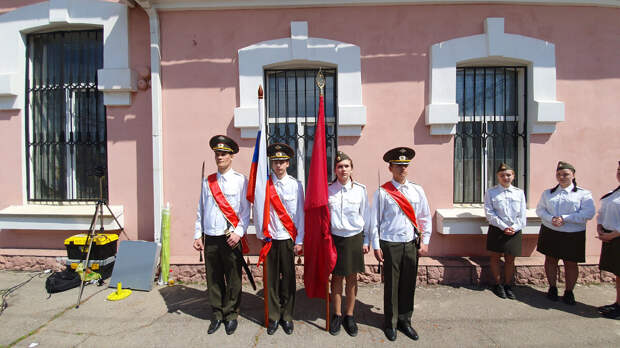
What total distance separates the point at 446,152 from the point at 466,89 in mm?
1080

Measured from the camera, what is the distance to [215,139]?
3430mm

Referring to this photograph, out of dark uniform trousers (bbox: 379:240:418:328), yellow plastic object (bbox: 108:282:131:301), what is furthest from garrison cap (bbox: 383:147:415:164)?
yellow plastic object (bbox: 108:282:131:301)

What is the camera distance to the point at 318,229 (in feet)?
10.6

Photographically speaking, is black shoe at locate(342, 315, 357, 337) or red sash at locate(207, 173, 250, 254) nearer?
black shoe at locate(342, 315, 357, 337)

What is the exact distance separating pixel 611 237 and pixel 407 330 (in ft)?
8.53

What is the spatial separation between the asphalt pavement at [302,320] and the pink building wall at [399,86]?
73 centimetres

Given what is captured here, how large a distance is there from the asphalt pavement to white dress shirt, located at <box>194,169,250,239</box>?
1053 mm

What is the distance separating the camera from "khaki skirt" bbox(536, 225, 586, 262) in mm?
3758

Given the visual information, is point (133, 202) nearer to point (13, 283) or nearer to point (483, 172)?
point (13, 283)

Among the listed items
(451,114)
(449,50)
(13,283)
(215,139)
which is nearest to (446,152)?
(451,114)

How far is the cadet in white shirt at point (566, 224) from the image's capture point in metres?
3.76

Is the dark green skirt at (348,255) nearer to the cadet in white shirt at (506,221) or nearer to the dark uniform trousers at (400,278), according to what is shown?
the dark uniform trousers at (400,278)

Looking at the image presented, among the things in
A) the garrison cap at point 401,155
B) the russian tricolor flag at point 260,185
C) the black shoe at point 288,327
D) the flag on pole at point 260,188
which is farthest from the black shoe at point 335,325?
the garrison cap at point 401,155

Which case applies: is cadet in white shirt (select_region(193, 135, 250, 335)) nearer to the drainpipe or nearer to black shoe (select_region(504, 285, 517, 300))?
the drainpipe
